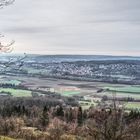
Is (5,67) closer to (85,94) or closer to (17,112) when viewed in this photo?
(17,112)

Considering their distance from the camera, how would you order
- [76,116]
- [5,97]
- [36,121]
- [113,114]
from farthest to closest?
[5,97], [76,116], [36,121], [113,114]

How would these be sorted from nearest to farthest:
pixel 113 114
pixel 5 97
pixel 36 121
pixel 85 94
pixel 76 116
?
pixel 113 114 → pixel 36 121 → pixel 76 116 → pixel 5 97 → pixel 85 94

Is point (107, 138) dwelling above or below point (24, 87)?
above

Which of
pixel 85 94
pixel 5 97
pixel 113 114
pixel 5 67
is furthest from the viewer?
pixel 85 94

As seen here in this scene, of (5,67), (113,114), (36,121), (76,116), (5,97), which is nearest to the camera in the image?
(5,67)

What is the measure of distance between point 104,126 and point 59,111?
105m

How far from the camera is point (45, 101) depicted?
156875 mm

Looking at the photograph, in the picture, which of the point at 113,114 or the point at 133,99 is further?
the point at 133,99

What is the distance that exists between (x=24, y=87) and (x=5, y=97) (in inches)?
2014

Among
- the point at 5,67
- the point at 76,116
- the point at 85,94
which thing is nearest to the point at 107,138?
the point at 5,67

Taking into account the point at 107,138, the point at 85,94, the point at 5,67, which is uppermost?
the point at 5,67

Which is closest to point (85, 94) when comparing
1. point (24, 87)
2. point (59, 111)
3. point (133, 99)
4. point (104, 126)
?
point (24, 87)

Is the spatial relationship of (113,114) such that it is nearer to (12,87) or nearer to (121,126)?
(121,126)

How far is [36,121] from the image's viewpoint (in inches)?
4077
